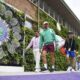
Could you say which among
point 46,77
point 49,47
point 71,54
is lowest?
point 46,77

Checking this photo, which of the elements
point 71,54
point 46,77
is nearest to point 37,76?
point 46,77

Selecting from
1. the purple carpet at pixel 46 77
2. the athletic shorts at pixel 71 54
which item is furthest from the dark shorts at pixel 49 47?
the purple carpet at pixel 46 77

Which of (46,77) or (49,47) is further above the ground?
(49,47)

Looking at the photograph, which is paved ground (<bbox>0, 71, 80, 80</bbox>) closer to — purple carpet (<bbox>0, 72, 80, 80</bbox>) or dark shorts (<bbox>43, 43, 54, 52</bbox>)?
purple carpet (<bbox>0, 72, 80, 80</bbox>)

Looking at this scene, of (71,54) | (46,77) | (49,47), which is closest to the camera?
(46,77)

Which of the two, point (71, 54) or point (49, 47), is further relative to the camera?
point (71, 54)

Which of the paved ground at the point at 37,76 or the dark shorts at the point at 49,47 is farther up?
the dark shorts at the point at 49,47

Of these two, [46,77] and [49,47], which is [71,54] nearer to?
[49,47]

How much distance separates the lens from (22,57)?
1917 centimetres

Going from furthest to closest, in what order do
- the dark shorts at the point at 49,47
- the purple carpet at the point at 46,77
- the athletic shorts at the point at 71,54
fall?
1. the athletic shorts at the point at 71,54
2. the dark shorts at the point at 49,47
3. the purple carpet at the point at 46,77

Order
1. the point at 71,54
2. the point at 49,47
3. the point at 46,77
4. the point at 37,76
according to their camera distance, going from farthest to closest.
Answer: the point at 71,54
the point at 49,47
the point at 46,77
the point at 37,76

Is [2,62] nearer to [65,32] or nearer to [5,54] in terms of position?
[5,54]

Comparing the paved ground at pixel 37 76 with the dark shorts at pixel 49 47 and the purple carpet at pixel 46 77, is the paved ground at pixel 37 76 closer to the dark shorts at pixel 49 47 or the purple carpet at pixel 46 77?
the purple carpet at pixel 46 77

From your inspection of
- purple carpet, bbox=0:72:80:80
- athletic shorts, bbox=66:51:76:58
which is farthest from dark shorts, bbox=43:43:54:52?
purple carpet, bbox=0:72:80:80
